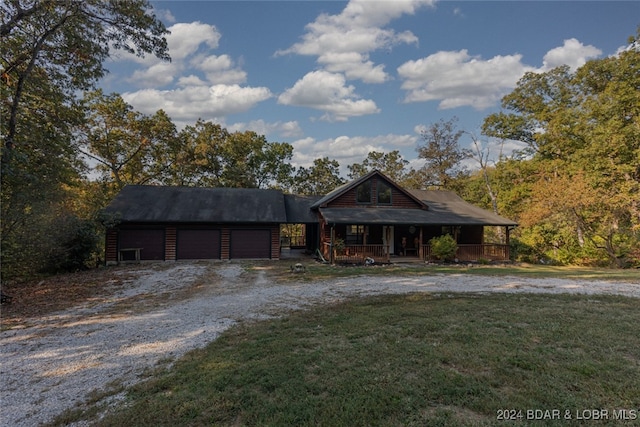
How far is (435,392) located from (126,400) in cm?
338

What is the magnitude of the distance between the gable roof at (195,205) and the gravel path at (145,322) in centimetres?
430

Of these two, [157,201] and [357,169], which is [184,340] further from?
[357,169]

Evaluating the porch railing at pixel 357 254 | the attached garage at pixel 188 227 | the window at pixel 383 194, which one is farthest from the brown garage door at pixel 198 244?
the window at pixel 383 194

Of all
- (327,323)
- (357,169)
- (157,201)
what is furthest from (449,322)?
(357,169)

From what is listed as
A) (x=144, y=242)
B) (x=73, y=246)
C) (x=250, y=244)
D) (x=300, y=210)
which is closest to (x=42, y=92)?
(x=73, y=246)

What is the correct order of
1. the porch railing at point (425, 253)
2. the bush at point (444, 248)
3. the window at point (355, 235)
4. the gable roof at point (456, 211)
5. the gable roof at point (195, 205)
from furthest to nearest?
the window at point (355, 235)
the gable roof at point (456, 211)
the gable roof at point (195, 205)
the bush at point (444, 248)
the porch railing at point (425, 253)

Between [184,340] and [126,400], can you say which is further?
[184,340]

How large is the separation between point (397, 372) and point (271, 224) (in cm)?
1403

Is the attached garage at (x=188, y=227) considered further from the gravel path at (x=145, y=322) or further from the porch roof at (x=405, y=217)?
the gravel path at (x=145, y=322)

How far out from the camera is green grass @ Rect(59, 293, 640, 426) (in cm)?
308

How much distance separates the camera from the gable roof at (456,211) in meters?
16.7

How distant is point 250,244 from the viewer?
17.2 m

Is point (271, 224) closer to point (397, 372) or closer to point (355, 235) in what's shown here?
point (355, 235)

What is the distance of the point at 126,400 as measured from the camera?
3.46 m
